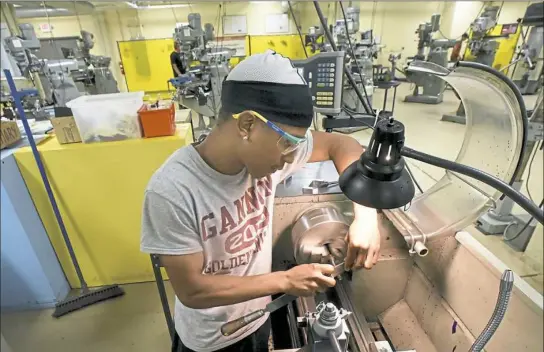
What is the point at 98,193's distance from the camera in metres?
1.81

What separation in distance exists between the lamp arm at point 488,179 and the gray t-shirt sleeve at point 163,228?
1.67 feet

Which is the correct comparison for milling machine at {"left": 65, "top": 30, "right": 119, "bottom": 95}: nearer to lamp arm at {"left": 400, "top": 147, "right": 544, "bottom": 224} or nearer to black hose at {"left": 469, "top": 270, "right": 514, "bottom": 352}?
lamp arm at {"left": 400, "top": 147, "right": 544, "bottom": 224}

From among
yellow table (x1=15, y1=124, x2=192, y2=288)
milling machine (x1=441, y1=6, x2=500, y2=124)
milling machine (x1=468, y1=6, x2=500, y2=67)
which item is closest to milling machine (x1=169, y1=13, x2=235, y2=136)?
yellow table (x1=15, y1=124, x2=192, y2=288)

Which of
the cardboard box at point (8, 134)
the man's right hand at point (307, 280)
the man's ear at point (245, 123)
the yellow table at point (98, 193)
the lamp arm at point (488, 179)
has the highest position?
the man's ear at point (245, 123)

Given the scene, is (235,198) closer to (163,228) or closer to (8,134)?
(163,228)

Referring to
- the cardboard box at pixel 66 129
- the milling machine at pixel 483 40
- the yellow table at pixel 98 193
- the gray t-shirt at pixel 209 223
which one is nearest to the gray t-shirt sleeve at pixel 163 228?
the gray t-shirt at pixel 209 223

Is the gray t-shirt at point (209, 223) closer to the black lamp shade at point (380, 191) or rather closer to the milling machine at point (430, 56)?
the black lamp shade at point (380, 191)

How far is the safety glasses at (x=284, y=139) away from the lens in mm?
659

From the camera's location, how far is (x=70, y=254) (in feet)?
6.17

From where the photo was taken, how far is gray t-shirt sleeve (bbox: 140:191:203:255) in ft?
2.27

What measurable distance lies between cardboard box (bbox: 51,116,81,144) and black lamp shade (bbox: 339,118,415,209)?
176 centimetres

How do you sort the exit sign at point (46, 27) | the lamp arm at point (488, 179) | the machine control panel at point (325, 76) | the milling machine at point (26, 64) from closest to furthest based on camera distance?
the lamp arm at point (488, 179), the machine control panel at point (325, 76), the milling machine at point (26, 64), the exit sign at point (46, 27)

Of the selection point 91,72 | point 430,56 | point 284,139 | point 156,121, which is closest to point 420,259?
point 284,139

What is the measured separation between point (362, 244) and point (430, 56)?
553 cm
